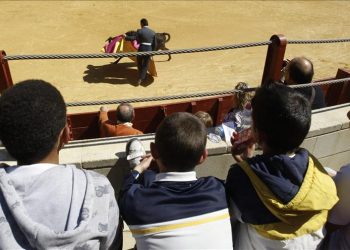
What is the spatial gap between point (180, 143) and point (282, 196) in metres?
0.54

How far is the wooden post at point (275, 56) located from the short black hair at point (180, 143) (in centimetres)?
153

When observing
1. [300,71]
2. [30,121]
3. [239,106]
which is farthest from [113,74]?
[30,121]

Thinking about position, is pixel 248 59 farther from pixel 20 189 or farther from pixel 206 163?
pixel 20 189

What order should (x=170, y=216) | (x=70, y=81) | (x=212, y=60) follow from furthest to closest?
1. (x=212, y=60)
2. (x=70, y=81)
3. (x=170, y=216)

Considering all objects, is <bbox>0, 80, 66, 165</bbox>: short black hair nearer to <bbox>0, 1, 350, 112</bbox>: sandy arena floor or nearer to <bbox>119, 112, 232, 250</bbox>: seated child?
<bbox>119, 112, 232, 250</bbox>: seated child

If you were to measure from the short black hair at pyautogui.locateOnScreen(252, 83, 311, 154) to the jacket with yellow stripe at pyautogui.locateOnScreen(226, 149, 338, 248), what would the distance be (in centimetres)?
8

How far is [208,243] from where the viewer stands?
191cm

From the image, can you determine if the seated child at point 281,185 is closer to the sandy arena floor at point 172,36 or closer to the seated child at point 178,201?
the seated child at point 178,201

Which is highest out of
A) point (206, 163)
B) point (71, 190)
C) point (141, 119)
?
point (71, 190)

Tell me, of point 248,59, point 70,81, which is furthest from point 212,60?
point 70,81

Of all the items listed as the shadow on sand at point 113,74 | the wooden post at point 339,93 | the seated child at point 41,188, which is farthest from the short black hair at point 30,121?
the shadow on sand at point 113,74

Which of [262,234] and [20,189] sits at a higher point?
[20,189]

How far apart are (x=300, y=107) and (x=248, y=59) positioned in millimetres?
8668

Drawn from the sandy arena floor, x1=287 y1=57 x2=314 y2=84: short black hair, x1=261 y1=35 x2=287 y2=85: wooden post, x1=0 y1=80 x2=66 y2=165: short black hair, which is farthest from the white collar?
the sandy arena floor
